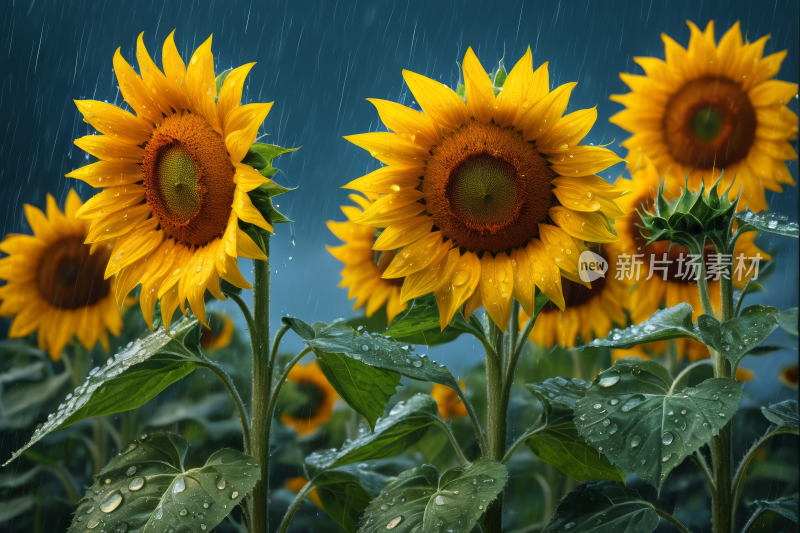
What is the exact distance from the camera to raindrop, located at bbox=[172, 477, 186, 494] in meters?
0.75

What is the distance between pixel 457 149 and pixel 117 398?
0.55 metres

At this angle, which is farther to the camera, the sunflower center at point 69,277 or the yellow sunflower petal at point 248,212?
the sunflower center at point 69,277

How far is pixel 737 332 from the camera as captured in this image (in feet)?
2.41

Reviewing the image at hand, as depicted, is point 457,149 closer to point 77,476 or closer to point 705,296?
point 705,296

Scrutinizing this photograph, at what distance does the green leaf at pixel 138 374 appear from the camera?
0.80 m

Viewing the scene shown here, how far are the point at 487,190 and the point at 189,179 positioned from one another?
0.37 m

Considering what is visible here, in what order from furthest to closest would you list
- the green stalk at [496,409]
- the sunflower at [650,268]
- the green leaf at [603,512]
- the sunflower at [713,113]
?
the sunflower at [713,113], the sunflower at [650,268], the green stalk at [496,409], the green leaf at [603,512]

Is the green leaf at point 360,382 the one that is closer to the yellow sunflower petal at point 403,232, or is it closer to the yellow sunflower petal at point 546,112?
the yellow sunflower petal at point 403,232

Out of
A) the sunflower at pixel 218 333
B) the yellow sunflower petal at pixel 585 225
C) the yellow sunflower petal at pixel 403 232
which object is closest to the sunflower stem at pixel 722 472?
the yellow sunflower petal at pixel 585 225

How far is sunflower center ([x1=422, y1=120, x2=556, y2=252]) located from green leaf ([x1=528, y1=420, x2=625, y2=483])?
0.85 feet

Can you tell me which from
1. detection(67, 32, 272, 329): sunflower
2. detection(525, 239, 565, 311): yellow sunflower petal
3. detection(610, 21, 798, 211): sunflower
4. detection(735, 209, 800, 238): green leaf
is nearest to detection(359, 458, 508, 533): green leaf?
detection(525, 239, 565, 311): yellow sunflower petal

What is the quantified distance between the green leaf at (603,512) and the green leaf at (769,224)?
0.35m

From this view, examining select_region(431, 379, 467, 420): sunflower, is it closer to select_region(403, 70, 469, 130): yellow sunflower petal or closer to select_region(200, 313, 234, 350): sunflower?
select_region(200, 313, 234, 350): sunflower

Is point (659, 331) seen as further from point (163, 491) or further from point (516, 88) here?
point (163, 491)
